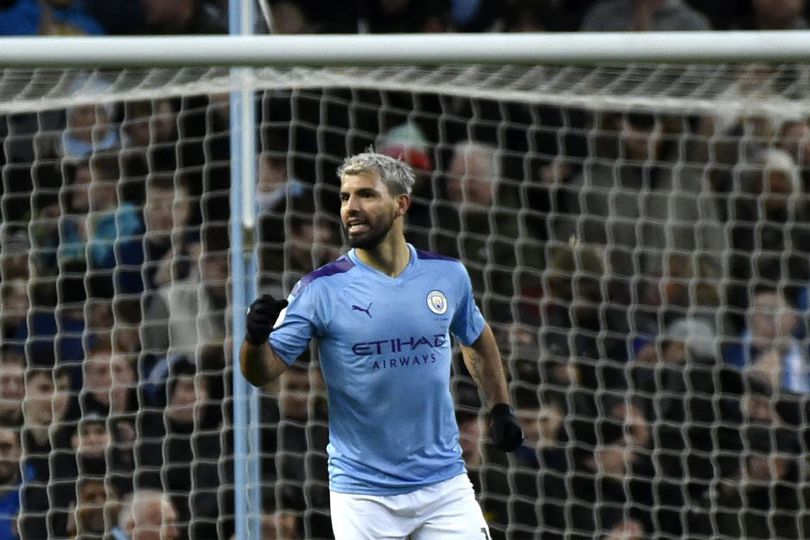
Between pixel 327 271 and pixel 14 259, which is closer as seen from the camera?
pixel 327 271

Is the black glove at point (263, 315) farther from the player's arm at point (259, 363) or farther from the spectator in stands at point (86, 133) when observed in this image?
the spectator in stands at point (86, 133)

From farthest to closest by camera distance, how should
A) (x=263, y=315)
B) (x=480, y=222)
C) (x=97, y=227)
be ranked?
(x=480, y=222)
(x=97, y=227)
(x=263, y=315)

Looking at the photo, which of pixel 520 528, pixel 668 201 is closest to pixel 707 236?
pixel 668 201

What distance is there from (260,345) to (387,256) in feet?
2.03

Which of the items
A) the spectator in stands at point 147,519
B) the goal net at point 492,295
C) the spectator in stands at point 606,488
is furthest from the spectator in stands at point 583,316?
the spectator in stands at point 147,519

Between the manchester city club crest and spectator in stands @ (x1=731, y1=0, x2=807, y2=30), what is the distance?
3.39 m

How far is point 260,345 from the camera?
4449 millimetres

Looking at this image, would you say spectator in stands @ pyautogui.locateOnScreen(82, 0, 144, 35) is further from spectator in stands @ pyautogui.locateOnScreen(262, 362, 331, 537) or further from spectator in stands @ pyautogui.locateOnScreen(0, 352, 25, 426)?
spectator in stands @ pyautogui.locateOnScreen(262, 362, 331, 537)

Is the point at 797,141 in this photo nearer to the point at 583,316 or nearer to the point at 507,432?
the point at 583,316

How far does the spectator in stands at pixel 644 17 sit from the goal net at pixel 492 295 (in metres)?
0.62

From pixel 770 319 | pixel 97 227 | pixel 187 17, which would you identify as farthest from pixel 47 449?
pixel 770 319

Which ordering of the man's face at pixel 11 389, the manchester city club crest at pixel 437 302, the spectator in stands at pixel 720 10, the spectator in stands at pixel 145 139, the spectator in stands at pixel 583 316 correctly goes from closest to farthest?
the manchester city club crest at pixel 437 302 → the man's face at pixel 11 389 → the spectator in stands at pixel 583 316 → the spectator in stands at pixel 145 139 → the spectator in stands at pixel 720 10

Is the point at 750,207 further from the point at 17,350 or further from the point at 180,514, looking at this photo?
the point at 17,350

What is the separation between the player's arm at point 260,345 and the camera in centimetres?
432
